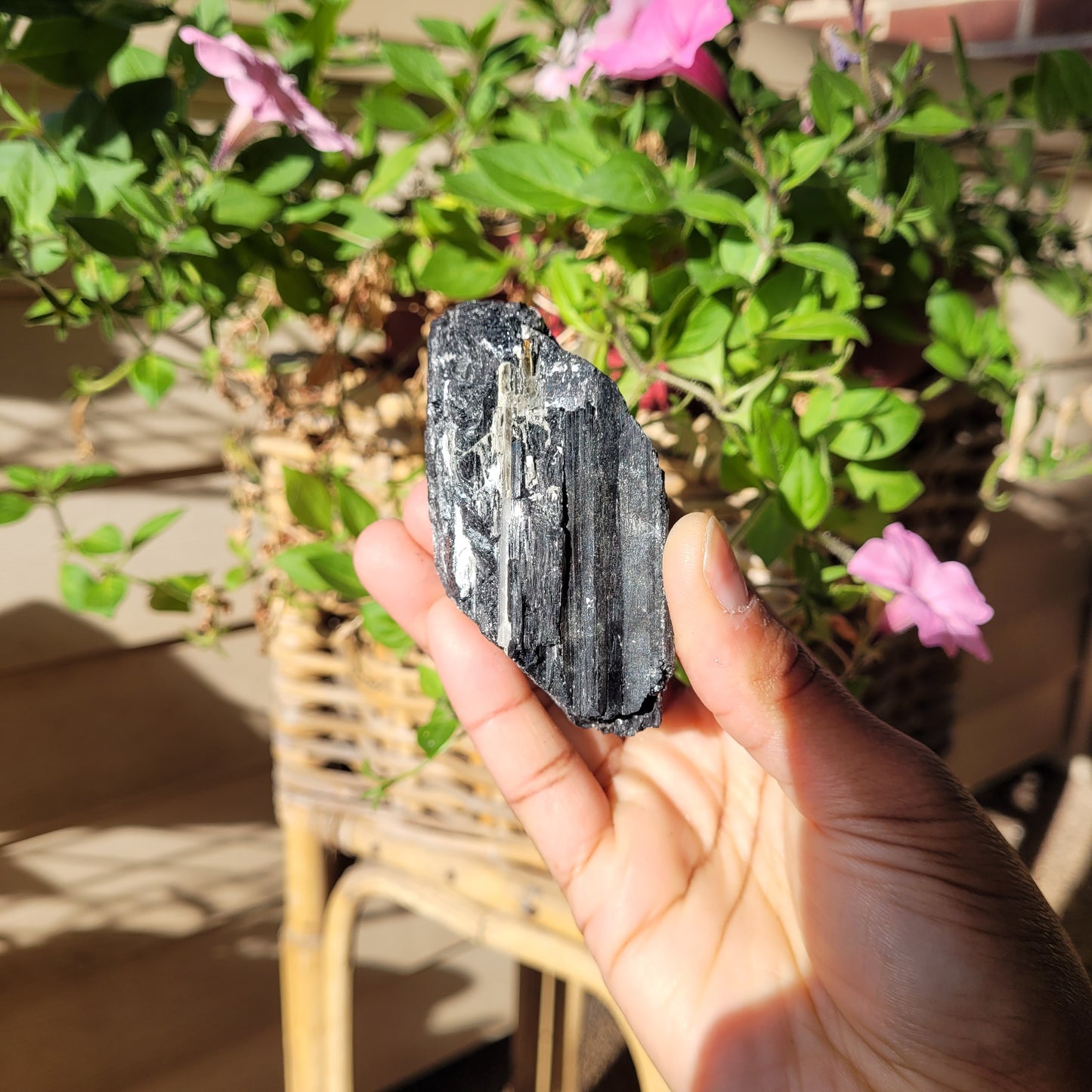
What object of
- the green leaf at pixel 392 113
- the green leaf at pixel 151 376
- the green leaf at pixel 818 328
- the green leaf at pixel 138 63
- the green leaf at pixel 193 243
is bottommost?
the green leaf at pixel 151 376

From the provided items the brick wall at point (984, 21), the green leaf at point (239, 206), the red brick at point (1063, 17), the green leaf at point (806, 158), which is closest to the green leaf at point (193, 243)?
the green leaf at point (239, 206)

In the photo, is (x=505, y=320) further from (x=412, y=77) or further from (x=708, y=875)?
(x=708, y=875)

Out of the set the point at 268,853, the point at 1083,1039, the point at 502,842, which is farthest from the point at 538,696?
the point at 268,853

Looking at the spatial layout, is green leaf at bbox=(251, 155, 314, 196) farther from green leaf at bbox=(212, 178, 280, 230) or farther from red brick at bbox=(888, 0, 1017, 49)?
red brick at bbox=(888, 0, 1017, 49)

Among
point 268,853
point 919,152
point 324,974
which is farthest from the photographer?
point 268,853

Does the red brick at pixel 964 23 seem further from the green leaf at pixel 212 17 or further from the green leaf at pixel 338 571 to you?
the green leaf at pixel 338 571

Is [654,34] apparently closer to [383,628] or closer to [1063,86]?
[1063,86]
